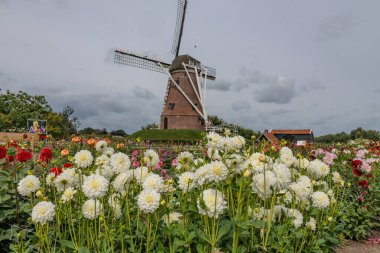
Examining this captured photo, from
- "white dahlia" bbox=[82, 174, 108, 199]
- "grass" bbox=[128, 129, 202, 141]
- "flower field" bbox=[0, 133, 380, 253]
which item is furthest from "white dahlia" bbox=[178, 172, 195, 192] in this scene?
"grass" bbox=[128, 129, 202, 141]

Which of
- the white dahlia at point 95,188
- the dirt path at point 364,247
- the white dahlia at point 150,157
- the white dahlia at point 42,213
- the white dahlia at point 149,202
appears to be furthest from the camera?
the dirt path at point 364,247

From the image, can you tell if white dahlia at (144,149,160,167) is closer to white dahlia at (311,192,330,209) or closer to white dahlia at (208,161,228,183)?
white dahlia at (208,161,228,183)

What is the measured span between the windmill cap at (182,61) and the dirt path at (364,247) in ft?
87.4

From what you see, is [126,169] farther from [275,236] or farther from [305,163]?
[305,163]

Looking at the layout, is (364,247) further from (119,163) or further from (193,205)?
(119,163)

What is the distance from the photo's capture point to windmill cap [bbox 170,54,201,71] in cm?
3133

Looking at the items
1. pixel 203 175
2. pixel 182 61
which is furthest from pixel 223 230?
pixel 182 61

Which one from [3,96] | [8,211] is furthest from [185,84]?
[8,211]

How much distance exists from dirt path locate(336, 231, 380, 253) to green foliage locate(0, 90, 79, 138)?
99.1 feet

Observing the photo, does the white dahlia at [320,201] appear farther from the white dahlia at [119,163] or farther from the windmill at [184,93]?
the windmill at [184,93]

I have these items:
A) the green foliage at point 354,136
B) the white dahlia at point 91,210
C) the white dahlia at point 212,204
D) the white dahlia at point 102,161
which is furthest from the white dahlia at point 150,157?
the green foliage at point 354,136

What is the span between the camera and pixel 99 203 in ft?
8.41

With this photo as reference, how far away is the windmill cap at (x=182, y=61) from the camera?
31.3 meters

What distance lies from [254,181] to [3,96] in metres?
40.3
